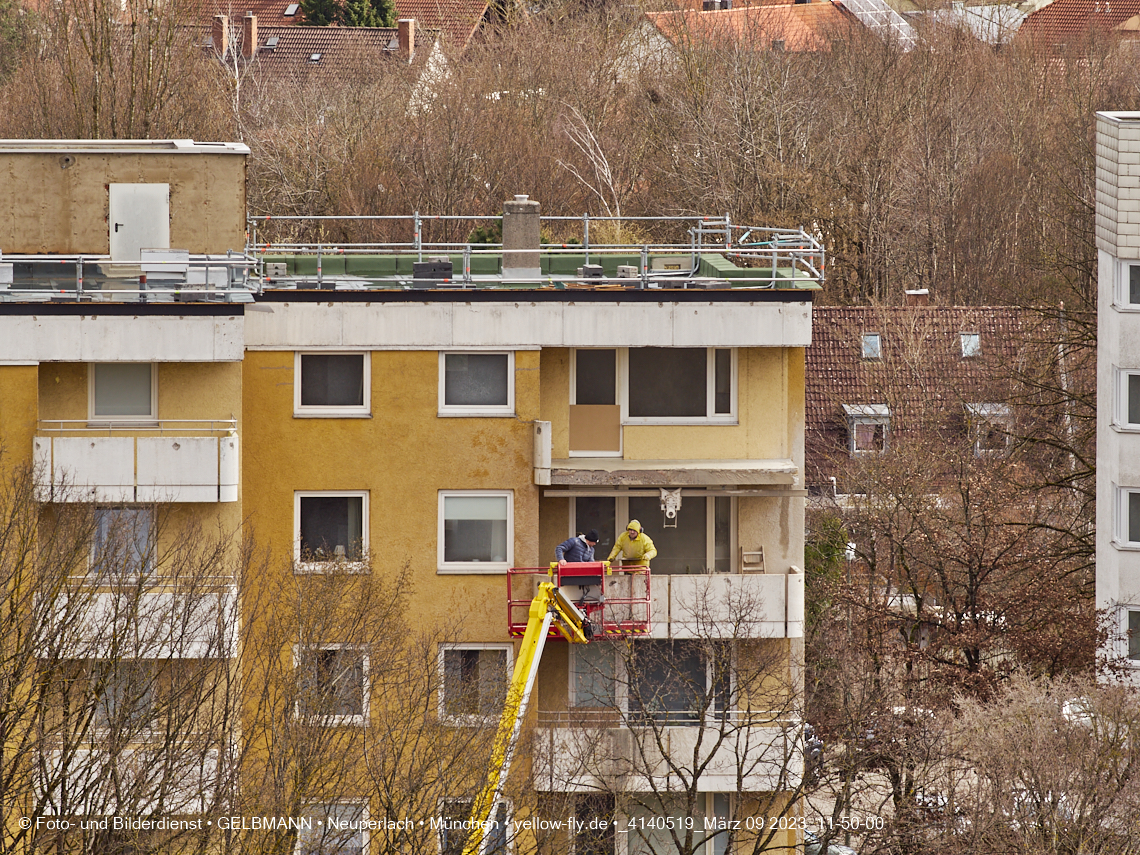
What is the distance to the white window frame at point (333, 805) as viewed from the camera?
1062 inches

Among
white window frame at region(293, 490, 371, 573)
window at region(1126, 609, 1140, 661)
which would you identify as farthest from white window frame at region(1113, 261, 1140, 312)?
white window frame at region(293, 490, 371, 573)

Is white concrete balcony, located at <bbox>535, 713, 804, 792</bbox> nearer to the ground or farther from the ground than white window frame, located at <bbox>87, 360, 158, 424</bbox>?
nearer to the ground

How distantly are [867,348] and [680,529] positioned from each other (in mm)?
32266

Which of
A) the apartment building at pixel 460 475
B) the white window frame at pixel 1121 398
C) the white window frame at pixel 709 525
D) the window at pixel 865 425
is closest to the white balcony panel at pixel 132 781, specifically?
the apartment building at pixel 460 475

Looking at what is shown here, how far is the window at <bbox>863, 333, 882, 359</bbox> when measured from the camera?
63.0 meters

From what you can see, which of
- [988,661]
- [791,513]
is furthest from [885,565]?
[791,513]

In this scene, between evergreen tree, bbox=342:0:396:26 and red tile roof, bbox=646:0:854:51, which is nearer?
red tile roof, bbox=646:0:854:51

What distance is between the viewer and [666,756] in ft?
101

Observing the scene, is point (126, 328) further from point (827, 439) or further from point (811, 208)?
point (811, 208)

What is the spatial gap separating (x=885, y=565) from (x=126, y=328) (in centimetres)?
2787

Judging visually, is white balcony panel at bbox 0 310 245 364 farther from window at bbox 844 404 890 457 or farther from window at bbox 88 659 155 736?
window at bbox 844 404 890 457

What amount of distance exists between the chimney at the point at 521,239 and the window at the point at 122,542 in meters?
7.57

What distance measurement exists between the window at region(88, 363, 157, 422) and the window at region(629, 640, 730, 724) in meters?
9.18

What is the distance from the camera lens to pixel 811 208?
7419 centimetres
